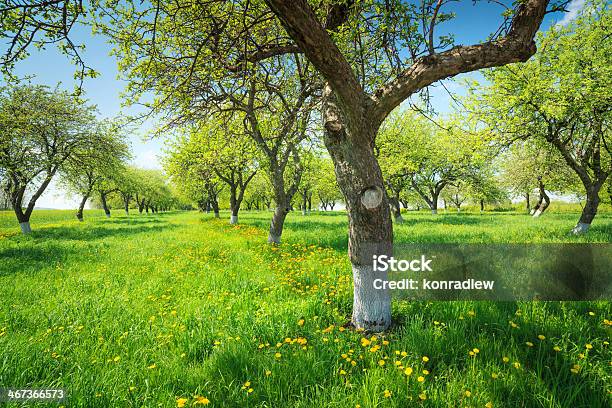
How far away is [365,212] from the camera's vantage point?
11.7 ft

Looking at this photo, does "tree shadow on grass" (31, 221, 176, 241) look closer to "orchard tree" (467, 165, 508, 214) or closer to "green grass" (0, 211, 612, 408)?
"green grass" (0, 211, 612, 408)

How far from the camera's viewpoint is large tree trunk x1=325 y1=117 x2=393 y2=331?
A: 3535mm

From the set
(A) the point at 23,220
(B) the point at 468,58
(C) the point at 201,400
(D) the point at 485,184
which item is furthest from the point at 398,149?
(A) the point at 23,220

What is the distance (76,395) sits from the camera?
2.77 m

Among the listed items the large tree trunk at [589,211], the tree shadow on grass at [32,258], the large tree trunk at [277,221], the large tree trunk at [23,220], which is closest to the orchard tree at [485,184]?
the large tree trunk at [589,211]

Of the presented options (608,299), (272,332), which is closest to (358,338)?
(272,332)

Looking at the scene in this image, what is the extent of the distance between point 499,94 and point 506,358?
39.6 ft

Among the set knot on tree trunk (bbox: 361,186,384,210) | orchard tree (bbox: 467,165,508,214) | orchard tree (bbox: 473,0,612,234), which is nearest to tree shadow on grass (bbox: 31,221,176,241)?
knot on tree trunk (bbox: 361,186,384,210)

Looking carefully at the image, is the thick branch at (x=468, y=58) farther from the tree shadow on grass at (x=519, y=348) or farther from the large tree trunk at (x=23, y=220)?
the large tree trunk at (x=23, y=220)

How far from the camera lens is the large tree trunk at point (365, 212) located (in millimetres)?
3535

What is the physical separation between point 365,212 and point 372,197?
22 cm

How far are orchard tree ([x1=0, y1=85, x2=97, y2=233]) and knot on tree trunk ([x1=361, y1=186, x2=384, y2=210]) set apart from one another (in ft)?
60.8

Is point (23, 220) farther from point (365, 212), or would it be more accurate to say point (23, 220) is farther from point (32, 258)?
point (365, 212)

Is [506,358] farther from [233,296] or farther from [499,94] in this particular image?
[499,94]
